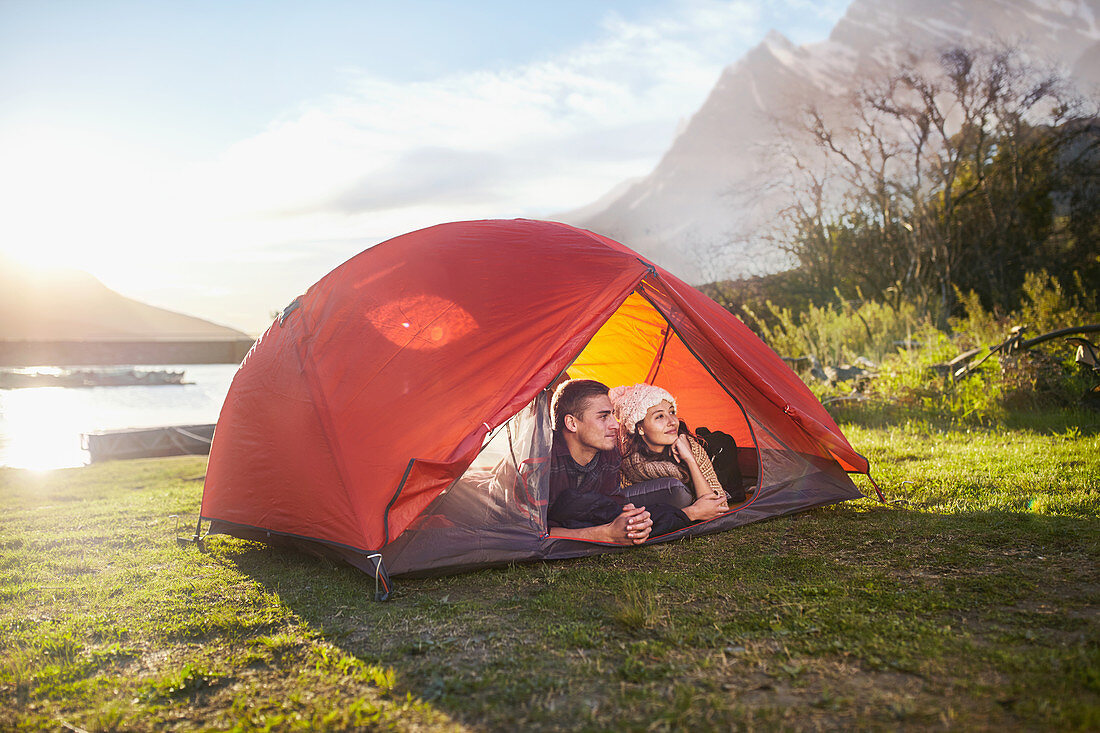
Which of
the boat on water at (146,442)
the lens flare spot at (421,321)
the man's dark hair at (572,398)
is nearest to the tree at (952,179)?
the boat on water at (146,442)

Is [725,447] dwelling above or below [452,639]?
above

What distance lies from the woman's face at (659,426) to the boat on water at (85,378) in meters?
32.9

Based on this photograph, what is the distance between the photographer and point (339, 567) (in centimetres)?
355

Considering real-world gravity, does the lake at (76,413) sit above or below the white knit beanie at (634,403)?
below

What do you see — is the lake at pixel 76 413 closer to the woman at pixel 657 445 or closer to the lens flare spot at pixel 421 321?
the lens flare spot at pixel 421 321

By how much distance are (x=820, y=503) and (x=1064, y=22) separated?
19.4 meters

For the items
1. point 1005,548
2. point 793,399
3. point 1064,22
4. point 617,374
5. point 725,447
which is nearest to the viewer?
point 1005,548

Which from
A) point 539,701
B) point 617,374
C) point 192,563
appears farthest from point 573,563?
point 617,374

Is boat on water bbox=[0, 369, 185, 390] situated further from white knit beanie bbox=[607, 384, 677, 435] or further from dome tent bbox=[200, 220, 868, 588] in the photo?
white knit beanie bbox=[607, 384, 677, 435]

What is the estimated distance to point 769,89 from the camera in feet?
57.6

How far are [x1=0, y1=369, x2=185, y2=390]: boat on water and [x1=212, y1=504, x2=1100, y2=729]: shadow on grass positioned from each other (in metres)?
32.7

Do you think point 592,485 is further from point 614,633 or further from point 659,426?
point 614,633

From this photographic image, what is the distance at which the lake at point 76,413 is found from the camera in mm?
10992

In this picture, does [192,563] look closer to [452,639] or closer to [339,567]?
[339,567]
